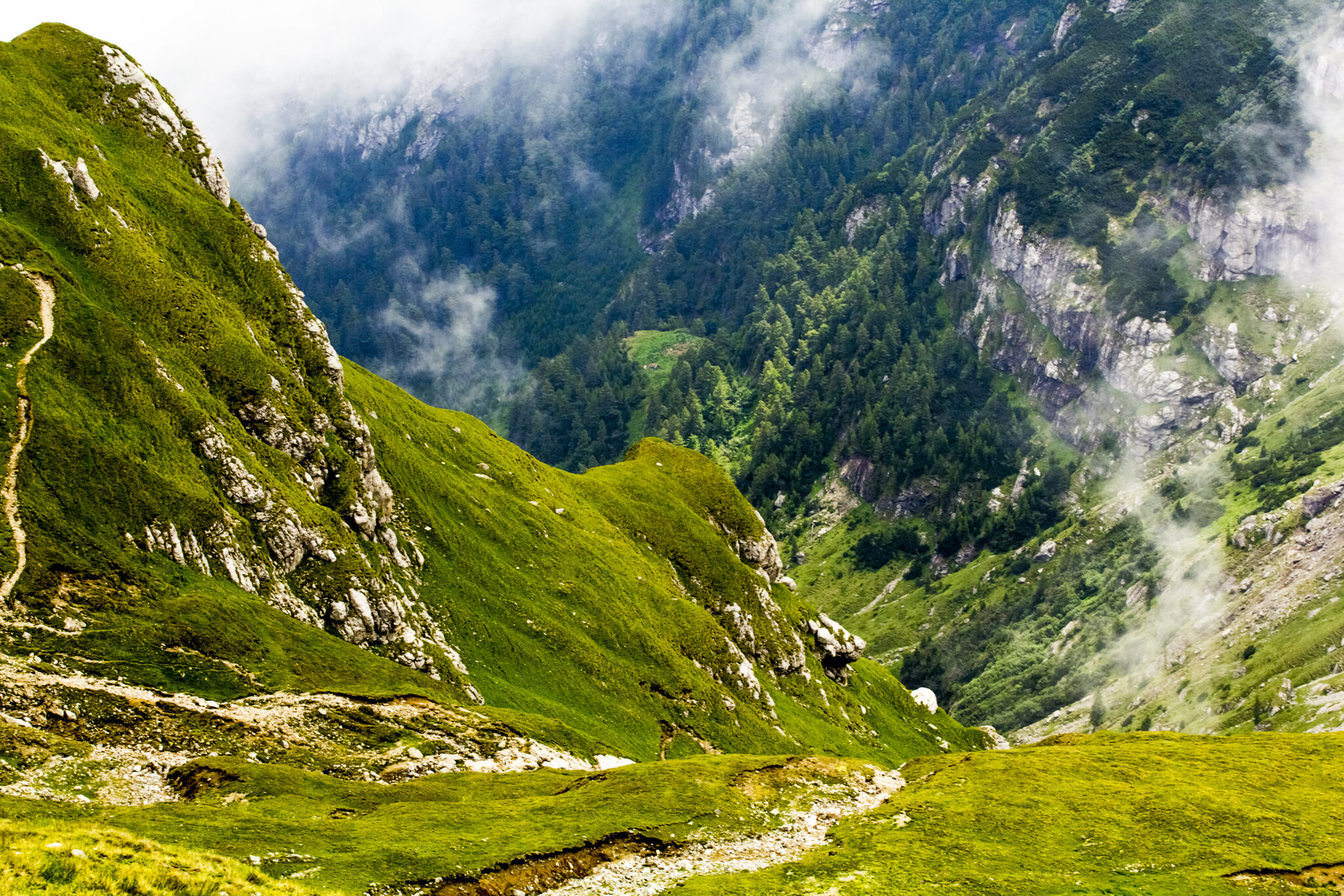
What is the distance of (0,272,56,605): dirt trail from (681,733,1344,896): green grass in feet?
213

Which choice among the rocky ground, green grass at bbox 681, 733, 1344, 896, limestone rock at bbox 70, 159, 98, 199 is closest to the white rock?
green grass at bbox 681, 733, 1344, 896

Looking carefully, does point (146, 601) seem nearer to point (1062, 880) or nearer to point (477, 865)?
point (477, 865)

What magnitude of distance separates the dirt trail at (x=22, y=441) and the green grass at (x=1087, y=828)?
6493cm

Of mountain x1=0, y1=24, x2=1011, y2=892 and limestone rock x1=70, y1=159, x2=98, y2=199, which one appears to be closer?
mountain x1=0, y1=24, x2=1011, y2=892

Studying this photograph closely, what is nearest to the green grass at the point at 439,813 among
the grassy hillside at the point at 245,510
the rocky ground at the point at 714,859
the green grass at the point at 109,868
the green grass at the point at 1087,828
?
the rocky ground at the point at 714,859

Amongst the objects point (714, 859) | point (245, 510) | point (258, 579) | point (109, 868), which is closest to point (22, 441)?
point (245, 510)

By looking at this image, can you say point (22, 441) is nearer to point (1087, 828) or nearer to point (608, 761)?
point (608, 761)

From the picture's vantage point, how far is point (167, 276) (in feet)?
426

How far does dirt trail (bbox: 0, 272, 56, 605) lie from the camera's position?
8625 centimetres

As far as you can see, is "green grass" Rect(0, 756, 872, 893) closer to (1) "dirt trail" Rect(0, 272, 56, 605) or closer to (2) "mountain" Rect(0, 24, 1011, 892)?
(2) "mountain" Rect(0, 24, 1011, 892)

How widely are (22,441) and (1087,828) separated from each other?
98.3m

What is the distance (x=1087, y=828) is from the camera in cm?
7044

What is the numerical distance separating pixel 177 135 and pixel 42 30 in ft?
85.8

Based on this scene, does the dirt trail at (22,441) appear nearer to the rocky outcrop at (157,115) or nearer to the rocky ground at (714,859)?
the rocky outcrop at (157,115)
